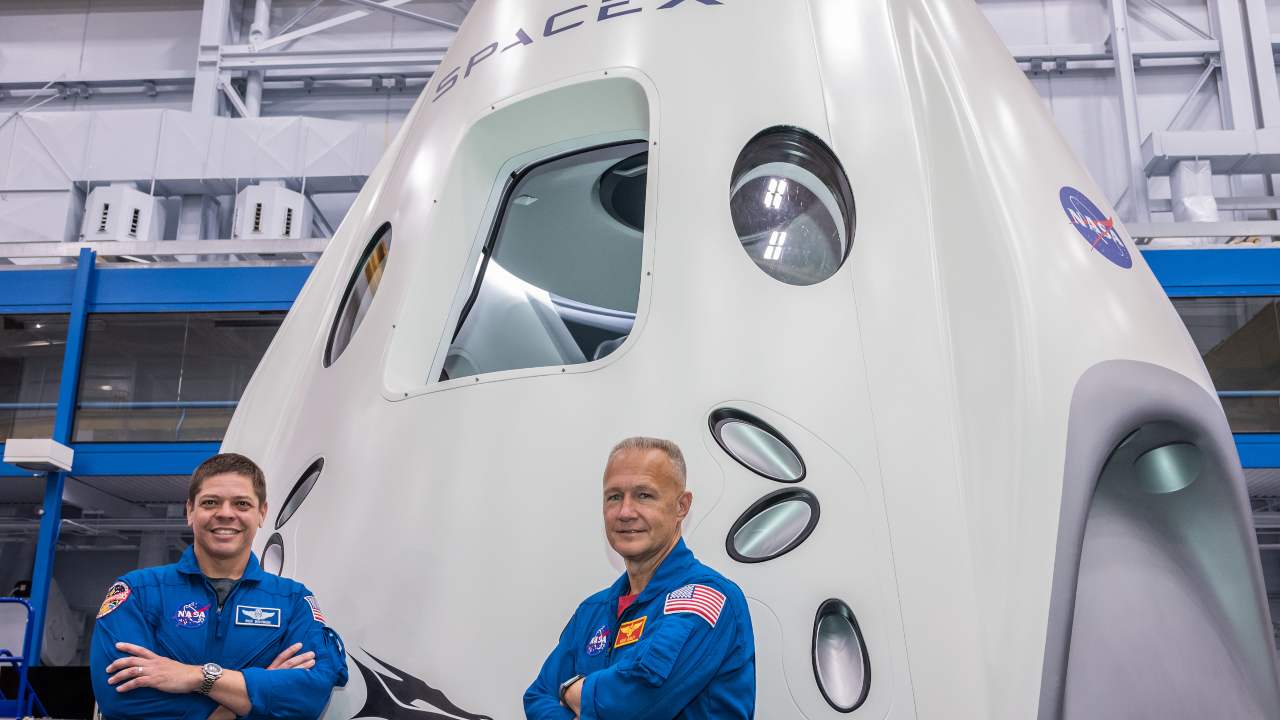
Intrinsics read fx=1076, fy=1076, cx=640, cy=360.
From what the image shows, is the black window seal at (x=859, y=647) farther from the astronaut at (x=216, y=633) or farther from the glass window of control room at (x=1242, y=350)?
the glass window of control room at (x=1242, y=350)

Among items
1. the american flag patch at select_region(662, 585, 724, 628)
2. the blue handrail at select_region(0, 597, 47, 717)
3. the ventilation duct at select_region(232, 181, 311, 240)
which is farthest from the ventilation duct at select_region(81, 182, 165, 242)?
the american flag patch at select_region(662, 585, 724, 628)

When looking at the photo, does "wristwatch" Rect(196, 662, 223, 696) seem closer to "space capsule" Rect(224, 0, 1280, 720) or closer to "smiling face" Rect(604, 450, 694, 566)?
"space capsule" Rect(224, 0, 1280, 720)

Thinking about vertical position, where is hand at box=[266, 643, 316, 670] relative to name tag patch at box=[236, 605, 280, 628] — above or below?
below

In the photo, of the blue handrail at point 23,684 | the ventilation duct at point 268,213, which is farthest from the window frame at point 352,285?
the ventilation duct at point 268,213

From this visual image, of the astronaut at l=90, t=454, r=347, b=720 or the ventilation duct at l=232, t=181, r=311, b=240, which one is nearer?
the astronaut at l=90, t=454, r=347, b=720

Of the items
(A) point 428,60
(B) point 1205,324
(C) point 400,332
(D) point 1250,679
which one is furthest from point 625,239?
(A) point 428,60

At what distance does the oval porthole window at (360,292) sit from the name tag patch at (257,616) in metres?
1.31

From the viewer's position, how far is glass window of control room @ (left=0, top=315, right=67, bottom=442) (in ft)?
45.9

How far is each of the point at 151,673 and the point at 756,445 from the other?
1558mm

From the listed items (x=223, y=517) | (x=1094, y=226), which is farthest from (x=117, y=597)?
(x=1094, y=226)

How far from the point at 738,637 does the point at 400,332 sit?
171 cm

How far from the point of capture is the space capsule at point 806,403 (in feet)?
9.05

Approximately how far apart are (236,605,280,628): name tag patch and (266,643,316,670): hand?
Answer: 0.07 metres

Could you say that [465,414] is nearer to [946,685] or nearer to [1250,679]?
[946,685]
